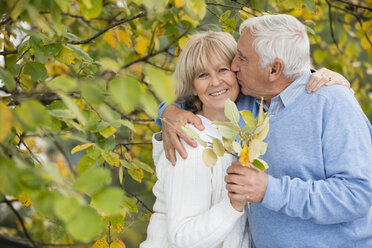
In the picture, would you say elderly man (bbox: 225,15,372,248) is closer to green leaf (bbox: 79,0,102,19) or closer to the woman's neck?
the woman's neck

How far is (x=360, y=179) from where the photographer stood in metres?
1.32

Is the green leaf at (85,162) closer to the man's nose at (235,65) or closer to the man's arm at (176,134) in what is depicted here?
the man's arm at (176,134)

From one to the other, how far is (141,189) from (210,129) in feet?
7.61

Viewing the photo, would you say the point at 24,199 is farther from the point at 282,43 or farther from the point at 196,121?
the point at 282,43

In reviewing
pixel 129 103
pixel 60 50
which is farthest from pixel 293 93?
pixel 129 103

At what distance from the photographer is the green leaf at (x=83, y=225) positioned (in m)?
0.68

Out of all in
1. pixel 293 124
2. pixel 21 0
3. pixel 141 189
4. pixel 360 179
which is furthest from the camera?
pixel 141 189

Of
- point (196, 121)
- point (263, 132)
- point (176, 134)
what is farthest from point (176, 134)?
point (263, 132)

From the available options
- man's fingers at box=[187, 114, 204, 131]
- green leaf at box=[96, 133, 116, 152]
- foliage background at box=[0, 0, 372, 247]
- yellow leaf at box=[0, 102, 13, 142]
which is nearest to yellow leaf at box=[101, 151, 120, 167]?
foliage background at box=[0, 0, 372, 247]

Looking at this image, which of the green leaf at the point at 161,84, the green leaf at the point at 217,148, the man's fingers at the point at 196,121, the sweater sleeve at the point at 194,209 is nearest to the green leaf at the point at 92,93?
the green leaf at the point at 161,84

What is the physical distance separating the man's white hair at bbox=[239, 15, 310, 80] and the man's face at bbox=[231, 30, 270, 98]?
0.9 inches

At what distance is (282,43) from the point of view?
63.2 inches

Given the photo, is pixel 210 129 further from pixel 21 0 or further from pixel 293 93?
pixel 21 0

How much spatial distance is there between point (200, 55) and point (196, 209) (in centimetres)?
63
